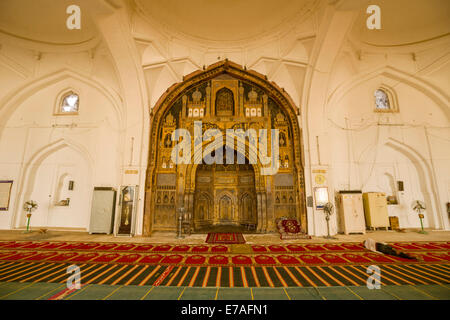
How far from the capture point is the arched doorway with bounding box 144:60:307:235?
8.37m

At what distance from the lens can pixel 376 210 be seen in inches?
336

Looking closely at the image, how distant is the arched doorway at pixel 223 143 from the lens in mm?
8367

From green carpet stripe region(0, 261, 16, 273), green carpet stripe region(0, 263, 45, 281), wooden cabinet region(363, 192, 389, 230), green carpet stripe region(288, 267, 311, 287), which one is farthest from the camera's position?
wooden cabinet region(363, 192, 389, 230)

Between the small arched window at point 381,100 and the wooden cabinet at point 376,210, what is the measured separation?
4.44 metres

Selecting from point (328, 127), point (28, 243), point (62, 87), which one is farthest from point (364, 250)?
point (62, 87)

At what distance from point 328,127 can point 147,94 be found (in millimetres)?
8394

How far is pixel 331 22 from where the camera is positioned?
23.0 feet

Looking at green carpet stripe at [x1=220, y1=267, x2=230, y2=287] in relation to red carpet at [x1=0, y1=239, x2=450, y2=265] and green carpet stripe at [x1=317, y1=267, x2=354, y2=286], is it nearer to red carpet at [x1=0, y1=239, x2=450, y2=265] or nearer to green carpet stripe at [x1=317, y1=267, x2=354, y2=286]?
red carpet at [x1=0, y1=239, x2=450, y2=265]

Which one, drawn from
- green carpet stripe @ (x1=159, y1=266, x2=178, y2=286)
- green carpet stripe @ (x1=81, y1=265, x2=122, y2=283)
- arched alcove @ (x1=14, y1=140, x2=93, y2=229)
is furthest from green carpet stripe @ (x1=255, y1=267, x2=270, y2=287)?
arched alcove @ (x1=14, y1=140, x2=93, y2=229)

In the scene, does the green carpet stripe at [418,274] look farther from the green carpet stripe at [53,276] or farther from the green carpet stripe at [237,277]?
the green carpet stripe at [53,276]

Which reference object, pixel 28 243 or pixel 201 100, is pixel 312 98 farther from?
pixel 28 243

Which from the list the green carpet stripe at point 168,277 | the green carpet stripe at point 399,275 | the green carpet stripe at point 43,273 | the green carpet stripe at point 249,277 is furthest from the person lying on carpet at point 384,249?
the green carpet stripe at point 43,273

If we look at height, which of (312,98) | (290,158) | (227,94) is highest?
(227,94)

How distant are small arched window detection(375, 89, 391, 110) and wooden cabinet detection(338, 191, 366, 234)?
16.1 feet
